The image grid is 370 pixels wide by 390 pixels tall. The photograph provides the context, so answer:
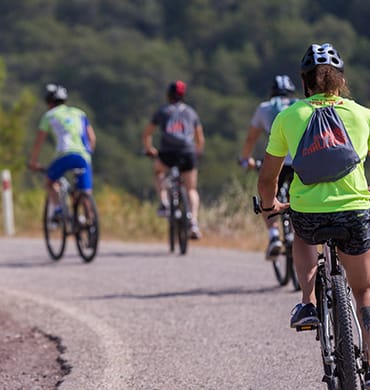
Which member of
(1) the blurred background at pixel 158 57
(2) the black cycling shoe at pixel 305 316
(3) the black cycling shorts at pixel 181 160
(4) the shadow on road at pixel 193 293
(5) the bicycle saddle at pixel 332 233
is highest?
(1) the blurred background at pixel 158 57

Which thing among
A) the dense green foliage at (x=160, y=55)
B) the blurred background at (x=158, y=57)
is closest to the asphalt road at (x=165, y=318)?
the blurred background at (x=158, y=57)

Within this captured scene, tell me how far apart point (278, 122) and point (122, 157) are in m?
73.5

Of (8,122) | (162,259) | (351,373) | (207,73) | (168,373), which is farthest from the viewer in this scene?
(207,73)

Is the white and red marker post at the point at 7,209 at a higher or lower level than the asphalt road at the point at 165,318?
higher

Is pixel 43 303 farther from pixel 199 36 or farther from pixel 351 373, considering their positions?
pixel 199 36

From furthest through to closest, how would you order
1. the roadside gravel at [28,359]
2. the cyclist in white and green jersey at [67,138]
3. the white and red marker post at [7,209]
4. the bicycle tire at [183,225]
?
the white and red marker post at [7,209] < the bicycle tire at [183,225] < the cyclist in white and green jersey at [67,138] < the roadside gravel at [28,359]

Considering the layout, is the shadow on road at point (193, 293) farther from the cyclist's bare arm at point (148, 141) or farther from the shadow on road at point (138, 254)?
the cyclist's bare arm at point (148, 141)

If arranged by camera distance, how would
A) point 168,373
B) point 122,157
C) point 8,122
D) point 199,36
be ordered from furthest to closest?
point 199,36 → point 122,157 → point 8,122 → point 168,373

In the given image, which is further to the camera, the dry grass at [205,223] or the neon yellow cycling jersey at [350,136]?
the dry grass at [205,223]

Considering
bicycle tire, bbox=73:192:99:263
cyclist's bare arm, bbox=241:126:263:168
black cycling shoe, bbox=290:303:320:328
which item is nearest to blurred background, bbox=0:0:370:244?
bicycle tire, bbox=73:192:99:263

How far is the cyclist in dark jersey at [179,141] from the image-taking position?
1445cm

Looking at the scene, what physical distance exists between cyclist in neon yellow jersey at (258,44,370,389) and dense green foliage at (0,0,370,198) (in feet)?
165

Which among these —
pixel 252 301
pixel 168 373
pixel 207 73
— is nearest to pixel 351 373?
pixel 168 373

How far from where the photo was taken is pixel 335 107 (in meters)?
5.87
